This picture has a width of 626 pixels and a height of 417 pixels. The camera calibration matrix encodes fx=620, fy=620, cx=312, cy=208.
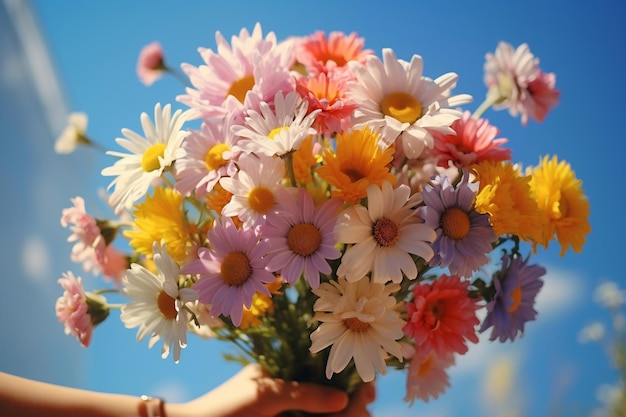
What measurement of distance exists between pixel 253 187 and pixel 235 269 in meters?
0.06

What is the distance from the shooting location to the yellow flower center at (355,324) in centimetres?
43

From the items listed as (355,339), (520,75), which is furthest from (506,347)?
(355,339)

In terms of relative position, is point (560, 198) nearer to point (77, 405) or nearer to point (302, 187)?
point (302, 187)

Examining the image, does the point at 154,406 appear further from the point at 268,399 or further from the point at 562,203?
the point at 562,203

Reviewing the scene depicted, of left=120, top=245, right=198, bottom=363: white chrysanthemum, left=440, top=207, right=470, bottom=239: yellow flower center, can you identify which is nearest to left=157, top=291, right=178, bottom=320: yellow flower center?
left=120, top=245, right=198, bottom=363: white chrysanthemum

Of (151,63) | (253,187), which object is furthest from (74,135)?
(253,187)

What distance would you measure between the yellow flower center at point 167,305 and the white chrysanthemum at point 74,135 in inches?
13.1

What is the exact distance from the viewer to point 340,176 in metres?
0.41

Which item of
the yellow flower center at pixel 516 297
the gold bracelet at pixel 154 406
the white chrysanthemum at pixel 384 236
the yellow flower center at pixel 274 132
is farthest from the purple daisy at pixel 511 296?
the gold bracelet at pixel 154 406

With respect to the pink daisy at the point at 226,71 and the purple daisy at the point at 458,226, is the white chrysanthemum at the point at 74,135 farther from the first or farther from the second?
the purple daisy at the point at 458,226

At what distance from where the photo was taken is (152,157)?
0.49 m

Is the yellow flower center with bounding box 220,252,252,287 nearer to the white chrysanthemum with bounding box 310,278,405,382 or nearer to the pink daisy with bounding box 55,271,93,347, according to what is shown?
the white chrysanthemum with bounding box 310,278,405,382

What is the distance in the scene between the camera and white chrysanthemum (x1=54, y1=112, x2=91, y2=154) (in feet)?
2.34

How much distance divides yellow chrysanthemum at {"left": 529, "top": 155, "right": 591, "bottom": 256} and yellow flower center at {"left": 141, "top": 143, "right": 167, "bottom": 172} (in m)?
0.31
